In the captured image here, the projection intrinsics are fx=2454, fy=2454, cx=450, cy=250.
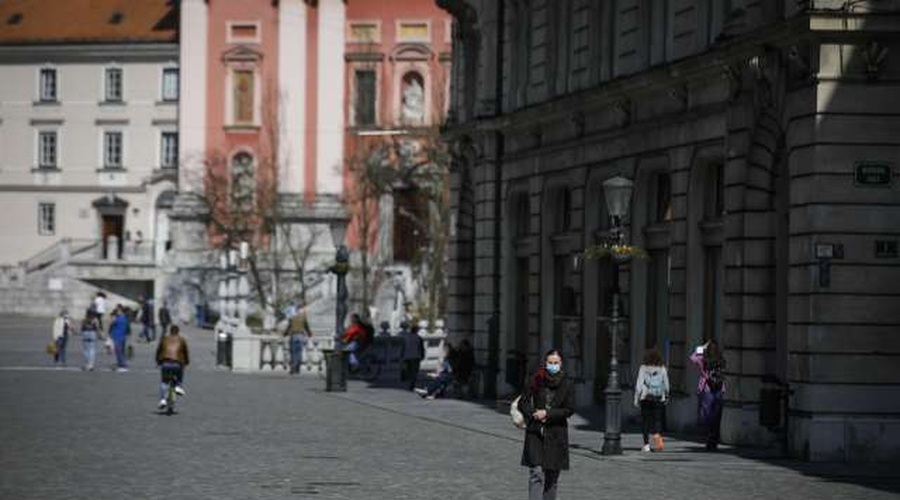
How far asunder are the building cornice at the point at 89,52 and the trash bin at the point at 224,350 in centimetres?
5180

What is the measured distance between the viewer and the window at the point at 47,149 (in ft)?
391

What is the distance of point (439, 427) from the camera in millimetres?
38406

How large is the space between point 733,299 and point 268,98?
236 feet

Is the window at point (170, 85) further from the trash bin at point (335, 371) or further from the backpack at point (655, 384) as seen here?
the backpack at point (655, 384)

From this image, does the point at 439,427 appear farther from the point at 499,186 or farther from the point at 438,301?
the point at 438,301

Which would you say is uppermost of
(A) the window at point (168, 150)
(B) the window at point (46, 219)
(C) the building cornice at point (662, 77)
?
(A) the window at point (168, 150)

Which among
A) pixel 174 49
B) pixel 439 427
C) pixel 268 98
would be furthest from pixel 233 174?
pixel 439 427

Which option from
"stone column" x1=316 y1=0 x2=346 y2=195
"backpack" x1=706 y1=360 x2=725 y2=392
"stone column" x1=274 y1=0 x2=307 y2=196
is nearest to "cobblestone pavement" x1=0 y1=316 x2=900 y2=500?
"backpack" x1=706 y1=360 x2=725 y2=392

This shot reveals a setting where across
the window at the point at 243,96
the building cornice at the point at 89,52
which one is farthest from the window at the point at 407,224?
the building cornice at the point at 89,52

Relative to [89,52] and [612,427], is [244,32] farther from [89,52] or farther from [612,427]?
[612,427]

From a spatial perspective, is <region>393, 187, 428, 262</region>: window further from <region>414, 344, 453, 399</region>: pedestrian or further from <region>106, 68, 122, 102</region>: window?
<region>414, 344, 453, 399</region>: pedestrian

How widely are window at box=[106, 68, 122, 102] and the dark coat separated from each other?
324 ft

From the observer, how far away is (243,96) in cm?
10600

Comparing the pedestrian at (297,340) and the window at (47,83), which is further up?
the window at (47,83)
